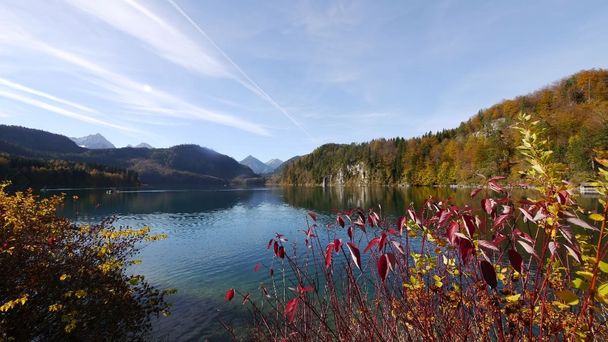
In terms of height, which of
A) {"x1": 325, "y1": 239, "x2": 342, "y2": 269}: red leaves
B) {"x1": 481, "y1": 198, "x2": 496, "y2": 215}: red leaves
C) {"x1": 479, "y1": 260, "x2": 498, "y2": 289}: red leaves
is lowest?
{"x1": 325, "y1": 239, "x2": 342, "y2": 269}: red leaves

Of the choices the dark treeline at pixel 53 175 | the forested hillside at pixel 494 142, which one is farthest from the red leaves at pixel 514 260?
the dark treeline at pixel 53 175

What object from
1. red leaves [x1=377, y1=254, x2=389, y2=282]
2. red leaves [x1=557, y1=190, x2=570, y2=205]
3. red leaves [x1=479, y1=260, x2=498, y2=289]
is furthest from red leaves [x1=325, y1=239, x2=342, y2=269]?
red leaves [x1=557, y1=190, x2=570, y2=205]

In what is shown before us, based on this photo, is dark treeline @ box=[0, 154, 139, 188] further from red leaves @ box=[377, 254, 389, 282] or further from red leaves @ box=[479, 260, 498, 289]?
red leaves @ box=[479, 260, 498, 289]

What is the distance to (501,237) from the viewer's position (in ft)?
6.89

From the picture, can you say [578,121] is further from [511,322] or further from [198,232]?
[511,322]

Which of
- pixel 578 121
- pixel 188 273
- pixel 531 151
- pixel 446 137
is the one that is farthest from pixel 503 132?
pixel 531 151

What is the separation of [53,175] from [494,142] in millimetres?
187915

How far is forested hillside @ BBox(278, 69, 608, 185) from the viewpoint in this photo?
241 feet

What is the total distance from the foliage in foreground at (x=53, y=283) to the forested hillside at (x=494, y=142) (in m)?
77.8

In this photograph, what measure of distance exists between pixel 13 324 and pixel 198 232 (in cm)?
3242

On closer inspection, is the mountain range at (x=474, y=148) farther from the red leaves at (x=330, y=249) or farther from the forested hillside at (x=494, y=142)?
the red leaves at (x=330, y=249)

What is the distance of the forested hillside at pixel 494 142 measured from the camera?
7356cm

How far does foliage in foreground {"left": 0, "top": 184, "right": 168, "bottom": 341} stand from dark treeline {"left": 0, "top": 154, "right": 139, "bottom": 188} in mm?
151840

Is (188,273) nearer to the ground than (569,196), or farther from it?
nearer to the ground
